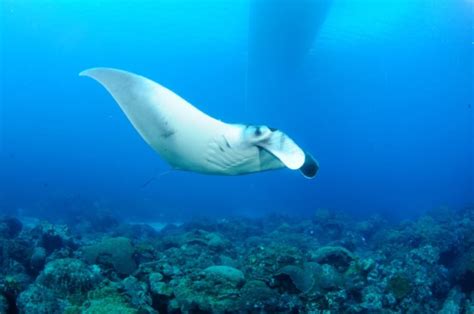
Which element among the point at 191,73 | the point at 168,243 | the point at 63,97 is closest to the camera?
the point at 168,243

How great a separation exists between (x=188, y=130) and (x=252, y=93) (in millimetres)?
34355

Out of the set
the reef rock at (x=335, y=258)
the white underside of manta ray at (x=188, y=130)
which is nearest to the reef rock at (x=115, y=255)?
the reef rock at (x=335, y=258)

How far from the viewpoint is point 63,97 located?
123562mm

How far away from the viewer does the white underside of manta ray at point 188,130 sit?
332cm

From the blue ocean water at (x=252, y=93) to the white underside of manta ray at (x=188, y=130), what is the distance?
60 cm

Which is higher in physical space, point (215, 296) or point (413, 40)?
point (413, 40)

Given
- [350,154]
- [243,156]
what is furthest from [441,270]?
[350,154]

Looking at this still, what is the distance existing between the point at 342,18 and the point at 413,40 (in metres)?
14.7

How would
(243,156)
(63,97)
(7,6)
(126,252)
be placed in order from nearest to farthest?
(243,156) → (126,252) → (7,6) → (63,97)

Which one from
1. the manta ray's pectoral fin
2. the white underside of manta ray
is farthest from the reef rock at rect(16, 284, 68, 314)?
the manta ray's pectoral fin

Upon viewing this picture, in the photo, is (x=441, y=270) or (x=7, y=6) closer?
(x=441, y=270)

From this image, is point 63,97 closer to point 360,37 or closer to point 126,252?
point 360,37

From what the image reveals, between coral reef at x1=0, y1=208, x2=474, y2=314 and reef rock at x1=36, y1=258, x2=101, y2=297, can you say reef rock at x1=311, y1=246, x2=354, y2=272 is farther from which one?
reef rock at x1=36, y1=258, x2=101, y2=297

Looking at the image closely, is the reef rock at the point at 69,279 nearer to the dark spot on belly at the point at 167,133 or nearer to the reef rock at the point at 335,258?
the dark spot on belly at the point at 167,133
